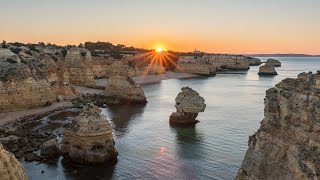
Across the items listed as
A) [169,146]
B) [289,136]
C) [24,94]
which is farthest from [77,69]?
[289,136]

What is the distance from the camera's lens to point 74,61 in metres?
83.8

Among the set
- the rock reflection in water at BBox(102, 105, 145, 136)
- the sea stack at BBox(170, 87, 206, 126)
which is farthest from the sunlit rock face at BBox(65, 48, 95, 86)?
the sea stack at BBox(170, 87, 206, 126)

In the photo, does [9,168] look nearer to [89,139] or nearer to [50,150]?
[89,139]

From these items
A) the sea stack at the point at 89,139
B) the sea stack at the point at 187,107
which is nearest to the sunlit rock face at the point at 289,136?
the sea stack at the point at 89,139

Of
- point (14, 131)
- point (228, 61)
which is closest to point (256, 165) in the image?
point (14, 131)

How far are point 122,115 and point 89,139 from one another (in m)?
24.8

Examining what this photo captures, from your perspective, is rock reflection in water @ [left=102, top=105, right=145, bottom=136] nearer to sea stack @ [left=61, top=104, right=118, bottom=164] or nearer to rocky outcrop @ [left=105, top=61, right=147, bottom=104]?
rocky outcrop @ [left=105, top=61, right=147, bottom=104]

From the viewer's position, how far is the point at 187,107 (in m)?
46.8

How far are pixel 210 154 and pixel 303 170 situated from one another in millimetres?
21235

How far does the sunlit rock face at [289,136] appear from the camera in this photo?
14.1 m

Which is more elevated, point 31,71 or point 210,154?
point 31,71

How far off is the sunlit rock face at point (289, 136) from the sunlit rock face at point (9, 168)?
990 centimetres

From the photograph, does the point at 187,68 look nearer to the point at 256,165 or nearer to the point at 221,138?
the point at 221,138

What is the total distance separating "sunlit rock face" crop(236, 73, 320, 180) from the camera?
1409 centimetres
